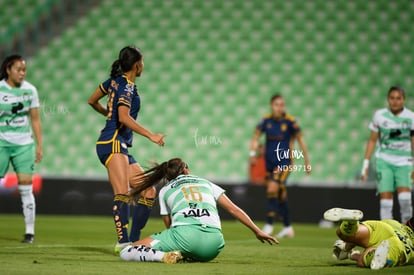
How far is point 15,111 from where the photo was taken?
28.3 ft

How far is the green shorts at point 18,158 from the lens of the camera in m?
8.57

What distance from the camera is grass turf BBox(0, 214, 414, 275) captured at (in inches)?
231

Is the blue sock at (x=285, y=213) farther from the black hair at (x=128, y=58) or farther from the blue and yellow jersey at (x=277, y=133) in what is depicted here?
the black hair at (x=128, y=58)

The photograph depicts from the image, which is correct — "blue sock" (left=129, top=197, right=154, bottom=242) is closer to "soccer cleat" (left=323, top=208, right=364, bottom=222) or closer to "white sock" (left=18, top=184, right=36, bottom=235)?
"white sock" (left=18, top=184, right=36, bottom=235)

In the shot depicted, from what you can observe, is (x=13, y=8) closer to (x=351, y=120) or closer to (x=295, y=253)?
(x=351, y=120)

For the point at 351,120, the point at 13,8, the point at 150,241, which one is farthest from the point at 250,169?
the point at 150,241

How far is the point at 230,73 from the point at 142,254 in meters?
11.5

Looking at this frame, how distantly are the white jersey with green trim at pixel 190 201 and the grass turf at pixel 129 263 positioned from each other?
1.21ft

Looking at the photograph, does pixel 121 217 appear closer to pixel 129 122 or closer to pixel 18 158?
pixel 129 122

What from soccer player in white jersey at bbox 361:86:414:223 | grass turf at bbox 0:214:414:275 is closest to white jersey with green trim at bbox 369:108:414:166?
soccer player in white jersey at bbox 361:86:414:223

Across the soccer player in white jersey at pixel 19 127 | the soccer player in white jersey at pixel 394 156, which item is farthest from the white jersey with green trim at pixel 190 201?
the soccer player in white jersey at pixel 394 156

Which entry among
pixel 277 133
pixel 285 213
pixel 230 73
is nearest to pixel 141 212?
pixel 285 213

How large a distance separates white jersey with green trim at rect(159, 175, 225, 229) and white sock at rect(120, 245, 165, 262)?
0.27 m

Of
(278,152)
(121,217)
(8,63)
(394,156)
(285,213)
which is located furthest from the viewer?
(278,152)
